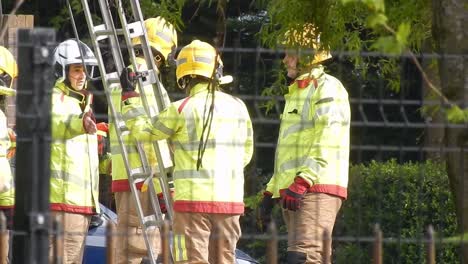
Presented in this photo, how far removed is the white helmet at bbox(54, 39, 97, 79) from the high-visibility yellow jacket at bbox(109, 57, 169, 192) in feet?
1.02

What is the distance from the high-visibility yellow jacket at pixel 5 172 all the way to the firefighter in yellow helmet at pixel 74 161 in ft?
0.87

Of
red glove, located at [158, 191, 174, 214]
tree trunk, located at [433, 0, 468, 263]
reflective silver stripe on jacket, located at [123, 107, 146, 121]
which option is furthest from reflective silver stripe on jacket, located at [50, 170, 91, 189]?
tree trunk, located at [433, 0, 468, 263]

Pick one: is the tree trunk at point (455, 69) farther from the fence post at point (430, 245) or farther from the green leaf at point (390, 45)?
the green leaf at point (390, 45)

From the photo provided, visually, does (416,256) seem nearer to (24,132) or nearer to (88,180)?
(88,180)

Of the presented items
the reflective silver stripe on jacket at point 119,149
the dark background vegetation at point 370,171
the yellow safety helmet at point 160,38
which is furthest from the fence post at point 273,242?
the yellow safety helmet at point 160,38

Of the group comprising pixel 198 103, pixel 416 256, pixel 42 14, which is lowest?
pixel 416 256

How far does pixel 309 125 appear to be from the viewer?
8258 mm

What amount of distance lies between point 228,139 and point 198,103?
0.26 meters

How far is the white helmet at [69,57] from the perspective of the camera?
30.6 feet

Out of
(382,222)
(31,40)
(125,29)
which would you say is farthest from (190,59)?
(31,40)

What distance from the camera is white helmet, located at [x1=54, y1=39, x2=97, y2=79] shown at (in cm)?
933

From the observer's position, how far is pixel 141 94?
27.8 ft

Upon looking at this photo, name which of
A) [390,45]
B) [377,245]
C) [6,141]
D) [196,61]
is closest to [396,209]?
[196,61]

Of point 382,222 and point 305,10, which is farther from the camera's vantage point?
point 382,222
